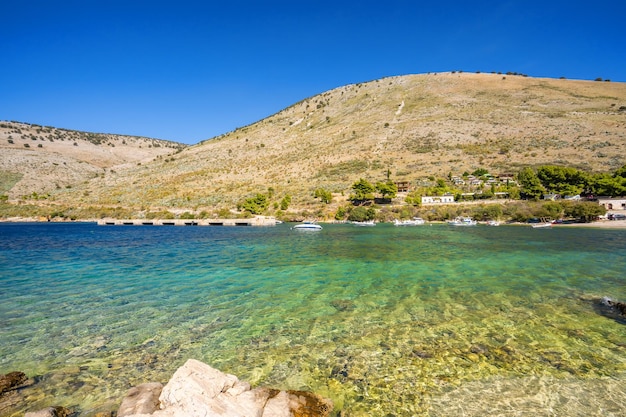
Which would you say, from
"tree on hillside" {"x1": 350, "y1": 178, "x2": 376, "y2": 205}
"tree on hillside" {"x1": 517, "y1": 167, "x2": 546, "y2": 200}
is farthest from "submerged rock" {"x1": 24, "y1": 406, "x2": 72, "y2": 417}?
"tree on hillside" {"x1": 517, "y1": 167, "x2": 546, "y2": 200}

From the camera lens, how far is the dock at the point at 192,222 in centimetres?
7444

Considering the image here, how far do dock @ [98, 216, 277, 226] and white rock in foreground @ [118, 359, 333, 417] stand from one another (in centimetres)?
6784

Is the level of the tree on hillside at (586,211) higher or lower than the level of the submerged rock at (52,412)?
higher

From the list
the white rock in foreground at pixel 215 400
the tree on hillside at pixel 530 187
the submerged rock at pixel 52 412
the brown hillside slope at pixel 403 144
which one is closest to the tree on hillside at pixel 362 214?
the brown hillside slope at pixel 403 144

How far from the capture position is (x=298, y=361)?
895cm

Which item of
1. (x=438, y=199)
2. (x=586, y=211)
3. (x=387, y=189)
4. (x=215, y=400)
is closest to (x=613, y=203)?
(x=586, y=211)

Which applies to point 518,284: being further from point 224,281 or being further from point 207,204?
point 207,204

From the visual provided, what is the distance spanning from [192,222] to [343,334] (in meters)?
72.3

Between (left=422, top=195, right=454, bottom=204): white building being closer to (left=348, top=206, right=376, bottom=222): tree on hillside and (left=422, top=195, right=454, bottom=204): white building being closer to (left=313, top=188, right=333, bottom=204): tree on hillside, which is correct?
(left=348, top=206, right=376, bottom=222): tree on hillside

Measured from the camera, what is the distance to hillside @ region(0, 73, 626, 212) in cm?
9156

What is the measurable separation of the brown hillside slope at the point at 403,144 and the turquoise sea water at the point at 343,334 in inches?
2629

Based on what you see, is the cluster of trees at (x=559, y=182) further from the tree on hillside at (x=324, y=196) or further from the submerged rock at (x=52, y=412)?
the submerged rock at (x=52, y=412)

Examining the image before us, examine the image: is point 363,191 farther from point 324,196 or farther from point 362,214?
point 324,196

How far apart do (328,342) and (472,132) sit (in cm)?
11349
